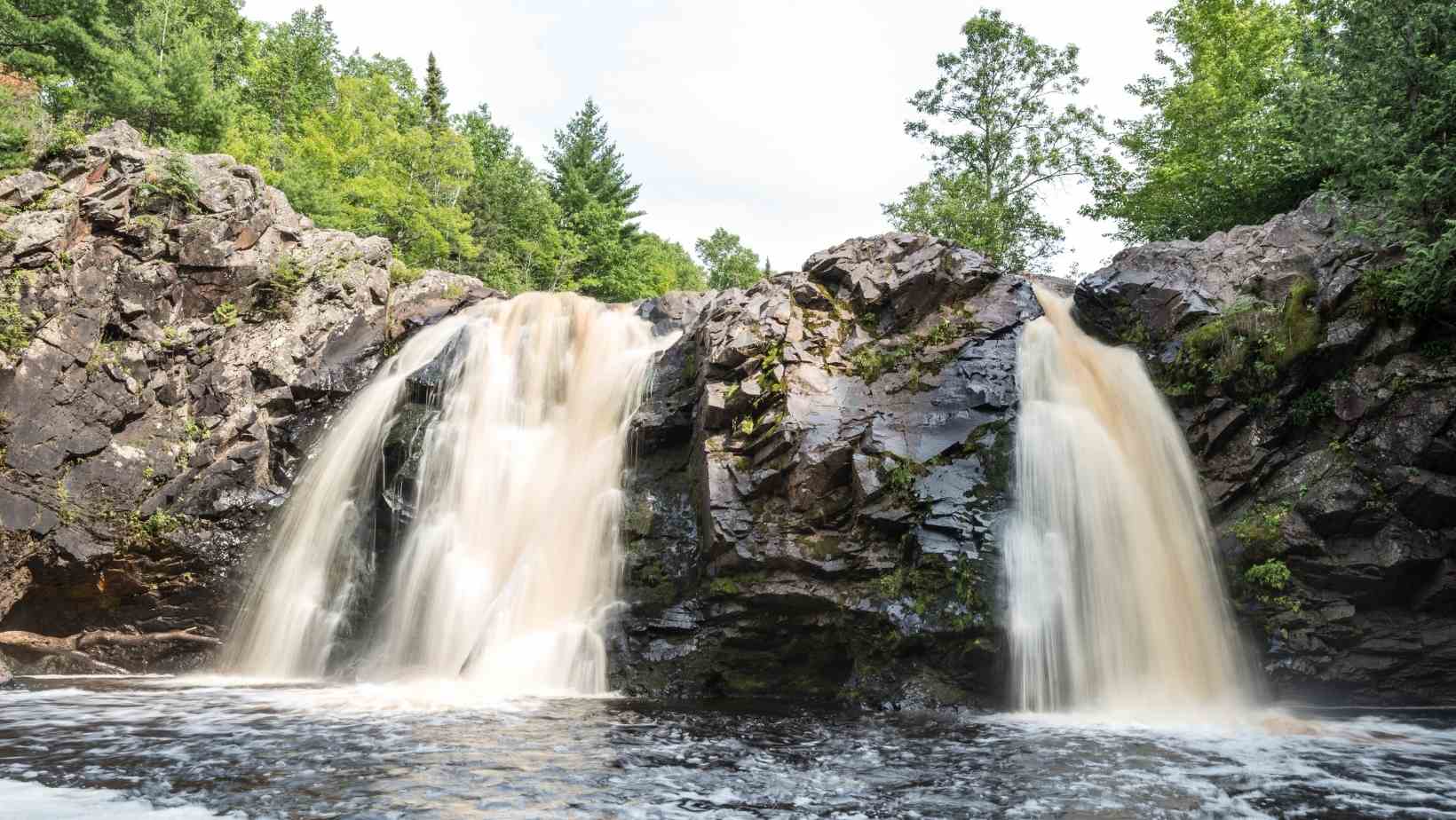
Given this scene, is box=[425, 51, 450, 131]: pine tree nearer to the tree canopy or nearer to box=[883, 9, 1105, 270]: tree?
the tree canopy

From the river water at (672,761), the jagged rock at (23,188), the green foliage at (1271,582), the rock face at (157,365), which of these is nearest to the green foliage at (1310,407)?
the green foliage at (1271,582)

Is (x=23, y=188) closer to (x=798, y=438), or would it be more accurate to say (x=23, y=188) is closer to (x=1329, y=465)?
(x=798, y=438)

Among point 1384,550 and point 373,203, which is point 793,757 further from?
point 373,203

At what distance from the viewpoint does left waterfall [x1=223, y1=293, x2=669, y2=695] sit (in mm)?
11172

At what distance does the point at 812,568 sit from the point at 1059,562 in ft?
10.5

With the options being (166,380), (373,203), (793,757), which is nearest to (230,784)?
(793,757)

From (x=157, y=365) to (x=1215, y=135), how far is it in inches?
909

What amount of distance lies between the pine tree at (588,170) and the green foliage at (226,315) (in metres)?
26.3

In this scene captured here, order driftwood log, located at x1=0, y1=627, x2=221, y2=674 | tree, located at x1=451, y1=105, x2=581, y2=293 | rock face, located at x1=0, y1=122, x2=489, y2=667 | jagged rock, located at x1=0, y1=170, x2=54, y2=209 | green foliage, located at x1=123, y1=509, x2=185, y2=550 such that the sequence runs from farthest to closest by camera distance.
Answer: tree, located at x1=451, y1=105, x2=581, y2=293 < jagged rock, located at x1=0, y1=170, x2=54, y2=209 < green foliage, located at x1=123, y1=509, x2=185, y2=550 < rock face, located at x1=0, y1=122, x2=489, y2=667 < driftwood log, located at x1=0, y1=627, x2=221, y2=674

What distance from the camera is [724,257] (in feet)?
218

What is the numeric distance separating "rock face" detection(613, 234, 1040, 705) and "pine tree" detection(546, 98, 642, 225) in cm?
2999

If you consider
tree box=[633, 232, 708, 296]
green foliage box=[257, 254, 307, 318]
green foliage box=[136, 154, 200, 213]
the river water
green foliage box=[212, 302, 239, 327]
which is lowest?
the river water

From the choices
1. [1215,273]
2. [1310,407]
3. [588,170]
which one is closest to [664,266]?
[588,170]

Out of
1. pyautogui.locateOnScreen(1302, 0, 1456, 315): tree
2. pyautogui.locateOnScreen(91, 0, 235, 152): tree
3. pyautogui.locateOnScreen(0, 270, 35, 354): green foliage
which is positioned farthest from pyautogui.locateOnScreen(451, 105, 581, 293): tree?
pyautogui.locateOnScreen(1302, 0, 1456, 315): tree
